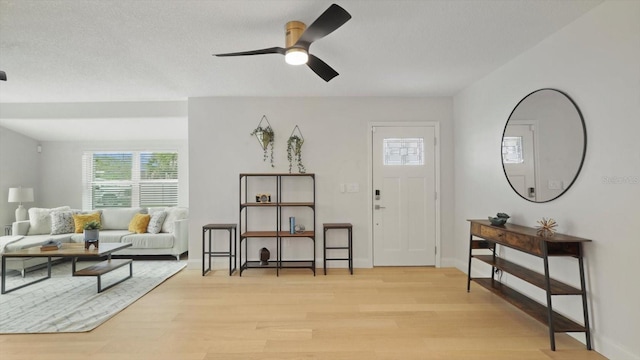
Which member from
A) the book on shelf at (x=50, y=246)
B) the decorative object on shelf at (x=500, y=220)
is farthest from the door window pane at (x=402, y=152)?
the book on shelf at (x=50, y=246)

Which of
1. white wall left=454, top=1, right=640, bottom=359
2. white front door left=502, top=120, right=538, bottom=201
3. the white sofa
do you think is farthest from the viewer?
the white sofa

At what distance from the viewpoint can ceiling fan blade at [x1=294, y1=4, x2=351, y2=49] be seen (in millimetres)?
1907

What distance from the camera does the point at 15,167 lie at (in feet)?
18.6

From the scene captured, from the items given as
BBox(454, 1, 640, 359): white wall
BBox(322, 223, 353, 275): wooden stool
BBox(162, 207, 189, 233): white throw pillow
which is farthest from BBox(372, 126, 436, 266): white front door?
BBox(162, 207, 189, 233): white throw pillow

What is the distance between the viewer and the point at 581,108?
240 cm

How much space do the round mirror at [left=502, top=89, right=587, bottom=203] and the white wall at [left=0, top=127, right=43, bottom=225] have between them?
7.88m

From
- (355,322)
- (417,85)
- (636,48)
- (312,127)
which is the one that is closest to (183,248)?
(312,127)

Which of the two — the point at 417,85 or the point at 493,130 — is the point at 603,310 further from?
the point at 417,85

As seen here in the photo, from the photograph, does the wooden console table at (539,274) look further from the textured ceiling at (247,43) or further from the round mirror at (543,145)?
the textured ceiling at (247,43)

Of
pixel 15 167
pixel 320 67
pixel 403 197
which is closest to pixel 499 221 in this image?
pixel 403 197

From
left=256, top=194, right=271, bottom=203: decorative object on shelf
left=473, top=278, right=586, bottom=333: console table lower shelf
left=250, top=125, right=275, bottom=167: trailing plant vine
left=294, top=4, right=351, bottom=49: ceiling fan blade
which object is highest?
left=294, top=4, right=351, bottom=49: ceiling fan blade

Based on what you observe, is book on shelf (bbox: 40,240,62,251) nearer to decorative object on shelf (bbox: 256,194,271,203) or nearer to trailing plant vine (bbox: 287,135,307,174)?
decorative object on shelf (bbox: 256,194,271,203)

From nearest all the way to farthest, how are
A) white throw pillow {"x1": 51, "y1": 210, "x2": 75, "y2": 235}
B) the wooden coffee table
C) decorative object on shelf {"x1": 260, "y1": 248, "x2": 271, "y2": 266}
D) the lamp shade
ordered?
the wooden coffee table
decorative object on shelf {"x1": 260, "y1": 248, "x2": 271, "y2": 266}
white throw pillow {"x1": 51, "y1": 210, "x2": 75, "y2": 235}
the lamp shade

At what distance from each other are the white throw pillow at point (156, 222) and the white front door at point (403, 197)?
352cm
